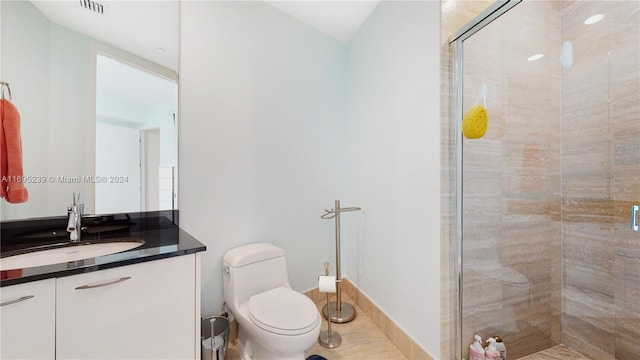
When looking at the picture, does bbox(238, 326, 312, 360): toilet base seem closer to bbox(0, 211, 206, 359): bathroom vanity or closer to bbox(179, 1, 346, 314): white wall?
bbox(179, 1, 346, 314): white wall

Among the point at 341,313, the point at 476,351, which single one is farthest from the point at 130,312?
the point at 476,351

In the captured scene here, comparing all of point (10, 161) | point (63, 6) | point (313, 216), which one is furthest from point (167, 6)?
point (313, 216)

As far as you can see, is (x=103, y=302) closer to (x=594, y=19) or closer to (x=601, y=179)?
(x=601, y=179)

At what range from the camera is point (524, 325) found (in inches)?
61.5

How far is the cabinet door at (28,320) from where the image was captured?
31.4 inches

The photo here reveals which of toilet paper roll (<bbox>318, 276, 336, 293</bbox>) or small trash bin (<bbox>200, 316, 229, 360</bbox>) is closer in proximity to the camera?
small trash bin (<bbox>200, 316, 229, 360</bbox>)

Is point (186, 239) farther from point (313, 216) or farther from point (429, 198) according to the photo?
point (429, 198)

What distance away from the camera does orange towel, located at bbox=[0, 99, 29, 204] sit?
1.13 m

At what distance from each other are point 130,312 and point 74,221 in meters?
0.62

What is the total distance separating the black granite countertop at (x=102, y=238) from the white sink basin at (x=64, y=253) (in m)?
0.03

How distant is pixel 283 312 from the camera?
1372mm

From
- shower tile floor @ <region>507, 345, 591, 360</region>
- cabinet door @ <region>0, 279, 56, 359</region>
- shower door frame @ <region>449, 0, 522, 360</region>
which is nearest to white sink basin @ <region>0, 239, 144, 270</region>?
cabinet door @ <region>0, 279, 56, 359</region>

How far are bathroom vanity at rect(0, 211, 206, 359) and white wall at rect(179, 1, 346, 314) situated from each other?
49cm

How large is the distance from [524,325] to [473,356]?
1.60 feet
